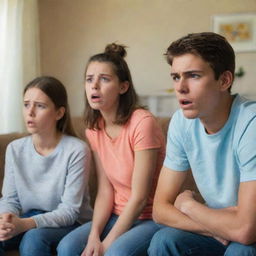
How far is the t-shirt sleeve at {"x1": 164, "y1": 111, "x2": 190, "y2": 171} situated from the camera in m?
1.29

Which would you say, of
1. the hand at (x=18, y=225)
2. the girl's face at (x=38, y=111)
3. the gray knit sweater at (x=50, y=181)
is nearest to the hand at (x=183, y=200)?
the gray knit sweater at (x=50, y=181)

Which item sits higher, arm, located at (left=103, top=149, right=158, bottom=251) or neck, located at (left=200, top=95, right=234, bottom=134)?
neck, located at (left=200, top=95, right=234, bottom=134)

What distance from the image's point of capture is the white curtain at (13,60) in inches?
111

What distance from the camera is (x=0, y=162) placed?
1.76 metres

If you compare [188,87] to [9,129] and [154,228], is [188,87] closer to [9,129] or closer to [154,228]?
[154,228]

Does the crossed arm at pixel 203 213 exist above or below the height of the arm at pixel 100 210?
above

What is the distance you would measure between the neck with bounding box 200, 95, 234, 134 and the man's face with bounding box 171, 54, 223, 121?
27 mm

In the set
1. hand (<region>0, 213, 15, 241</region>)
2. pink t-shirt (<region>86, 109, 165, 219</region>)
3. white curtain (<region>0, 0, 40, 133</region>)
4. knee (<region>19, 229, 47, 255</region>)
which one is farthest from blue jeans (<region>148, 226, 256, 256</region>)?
white curtain (<region>0, 0, 40, 133</region>)

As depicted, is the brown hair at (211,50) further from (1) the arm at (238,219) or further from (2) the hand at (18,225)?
(2) the hand at (18,225)

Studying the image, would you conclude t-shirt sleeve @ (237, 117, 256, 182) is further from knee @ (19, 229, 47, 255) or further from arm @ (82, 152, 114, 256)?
knee @ (19, 229, 47, 255)

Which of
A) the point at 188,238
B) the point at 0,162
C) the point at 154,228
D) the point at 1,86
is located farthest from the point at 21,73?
the point at 188,238

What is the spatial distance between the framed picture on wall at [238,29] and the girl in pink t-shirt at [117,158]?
2552 mm

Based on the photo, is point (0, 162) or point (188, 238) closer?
point (188, 238)

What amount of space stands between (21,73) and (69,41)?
1120mm
